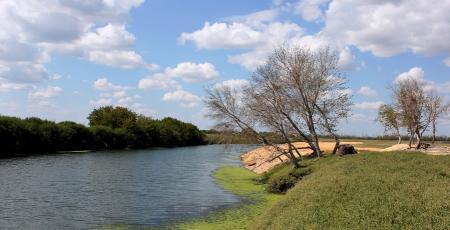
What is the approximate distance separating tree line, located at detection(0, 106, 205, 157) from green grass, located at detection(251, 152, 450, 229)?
2794 inches

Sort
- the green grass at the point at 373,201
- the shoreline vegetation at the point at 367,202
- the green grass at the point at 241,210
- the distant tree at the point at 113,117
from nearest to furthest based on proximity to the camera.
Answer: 1. the green grass at the point at 373,201
2. the shoreline vegetation at the point at 367,202
3. the green grass at the point at 241,210
4. the distant tree at the point at 113,117

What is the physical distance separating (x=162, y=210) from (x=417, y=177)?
15313mm

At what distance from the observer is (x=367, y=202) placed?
17.7 m

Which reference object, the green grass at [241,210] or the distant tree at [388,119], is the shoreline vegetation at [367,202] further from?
the distant tree at [388,119]

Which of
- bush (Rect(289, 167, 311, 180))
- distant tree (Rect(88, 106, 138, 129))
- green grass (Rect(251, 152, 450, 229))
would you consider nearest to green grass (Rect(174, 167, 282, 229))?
bush (Rect(289, 167, 311, 180))

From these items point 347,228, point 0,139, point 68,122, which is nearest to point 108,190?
point 347,228

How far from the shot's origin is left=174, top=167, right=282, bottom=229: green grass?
2478cm

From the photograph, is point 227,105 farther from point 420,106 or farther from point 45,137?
point 45,137

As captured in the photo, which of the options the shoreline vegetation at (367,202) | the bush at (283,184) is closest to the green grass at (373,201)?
the shoreline vegetation at (367,202)

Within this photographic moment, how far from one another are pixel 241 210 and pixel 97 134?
94290 millimetres

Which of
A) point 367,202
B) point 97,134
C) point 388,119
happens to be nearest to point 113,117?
point 97,134

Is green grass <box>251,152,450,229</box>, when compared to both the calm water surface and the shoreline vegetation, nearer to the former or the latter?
the shoreline vegetation

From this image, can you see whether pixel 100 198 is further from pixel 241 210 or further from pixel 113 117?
pixel 113 117

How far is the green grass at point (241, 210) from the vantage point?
24.8 meters
